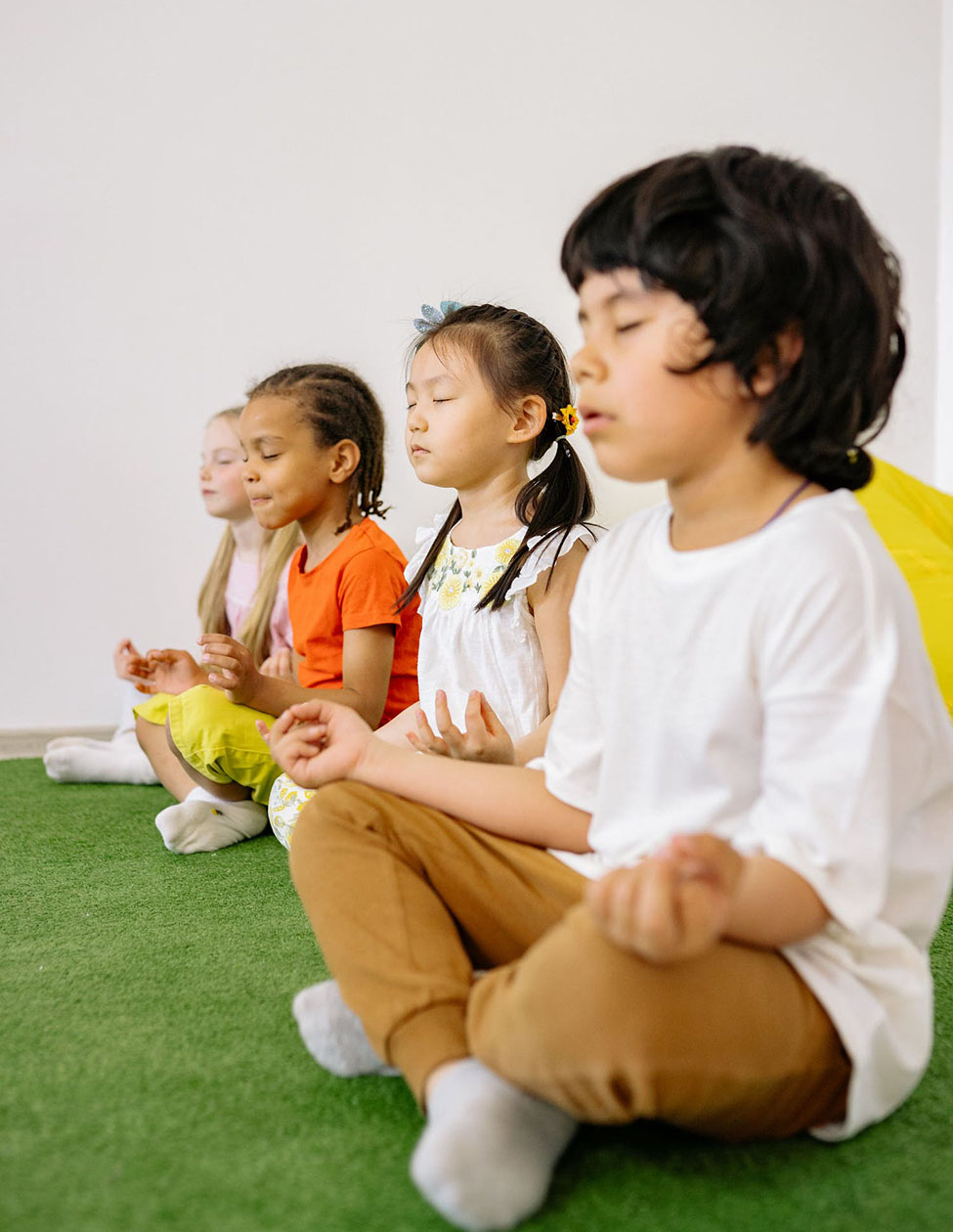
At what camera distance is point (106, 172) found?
2.37 metres

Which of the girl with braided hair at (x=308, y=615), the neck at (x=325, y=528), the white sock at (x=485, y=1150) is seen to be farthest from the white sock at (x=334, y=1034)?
the neck at (x=325, y=528)

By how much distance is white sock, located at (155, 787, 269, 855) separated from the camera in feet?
4.96

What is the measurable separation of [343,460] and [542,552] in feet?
1.92

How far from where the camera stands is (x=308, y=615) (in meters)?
1.67

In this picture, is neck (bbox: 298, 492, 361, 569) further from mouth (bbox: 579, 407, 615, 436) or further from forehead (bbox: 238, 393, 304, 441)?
mouth (bbox: 579, 407, 615, 436)

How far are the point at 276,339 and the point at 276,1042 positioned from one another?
179 cm

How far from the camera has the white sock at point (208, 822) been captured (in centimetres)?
151

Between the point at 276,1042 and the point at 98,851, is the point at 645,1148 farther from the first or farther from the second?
the point at 98,851

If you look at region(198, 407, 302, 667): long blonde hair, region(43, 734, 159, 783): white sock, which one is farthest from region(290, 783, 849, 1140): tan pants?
region(43, 734, 159, 783): white sock

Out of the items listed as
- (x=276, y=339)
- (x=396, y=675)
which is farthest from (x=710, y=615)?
(x=276, y=339)

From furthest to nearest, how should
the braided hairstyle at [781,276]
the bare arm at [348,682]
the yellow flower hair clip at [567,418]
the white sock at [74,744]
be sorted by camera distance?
the white sock at [74,744] < the bare arm at [348,682] < the yellow flower hair clip at [567,418] < the braided hairstyle at [781,276]

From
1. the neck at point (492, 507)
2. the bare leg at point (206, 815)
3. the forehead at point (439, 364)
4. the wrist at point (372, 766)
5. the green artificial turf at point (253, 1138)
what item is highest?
the forehead at point (439, 364)

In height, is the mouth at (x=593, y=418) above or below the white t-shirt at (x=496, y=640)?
above

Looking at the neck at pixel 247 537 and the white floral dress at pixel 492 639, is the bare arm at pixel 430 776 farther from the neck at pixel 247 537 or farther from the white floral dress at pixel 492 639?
the neck at pixel 247 537
